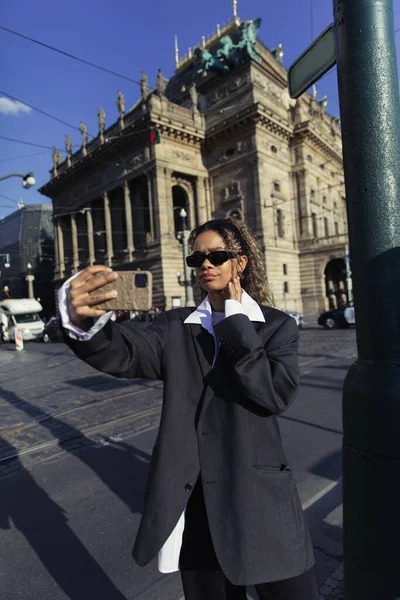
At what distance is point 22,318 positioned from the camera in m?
24.5

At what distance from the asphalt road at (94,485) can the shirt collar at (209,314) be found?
1.82 m

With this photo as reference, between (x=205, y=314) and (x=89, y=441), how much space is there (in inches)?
165

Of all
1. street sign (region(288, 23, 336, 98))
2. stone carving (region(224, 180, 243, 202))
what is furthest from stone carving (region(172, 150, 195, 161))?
street sign (region(288, 23, 336, 98))

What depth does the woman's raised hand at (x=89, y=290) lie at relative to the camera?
3.66 feet

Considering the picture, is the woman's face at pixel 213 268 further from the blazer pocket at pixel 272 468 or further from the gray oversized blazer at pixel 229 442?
the blazer pocket at pixel 272 468

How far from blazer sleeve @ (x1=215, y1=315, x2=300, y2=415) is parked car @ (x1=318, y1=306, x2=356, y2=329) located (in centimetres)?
1972

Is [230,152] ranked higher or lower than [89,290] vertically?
higher

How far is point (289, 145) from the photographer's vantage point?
36062 mm

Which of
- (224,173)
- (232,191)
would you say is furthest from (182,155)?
(232,191)

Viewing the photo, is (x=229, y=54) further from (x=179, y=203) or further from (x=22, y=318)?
(x=22, y=318)

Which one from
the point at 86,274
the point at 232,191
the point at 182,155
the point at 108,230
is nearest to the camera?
the point at 86,274

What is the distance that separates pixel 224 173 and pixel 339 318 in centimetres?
1972

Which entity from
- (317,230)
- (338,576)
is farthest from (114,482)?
(317,230)

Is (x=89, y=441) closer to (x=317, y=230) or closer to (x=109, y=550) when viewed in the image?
(x=109, y=550)
